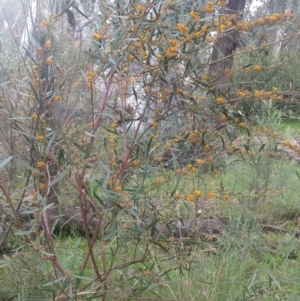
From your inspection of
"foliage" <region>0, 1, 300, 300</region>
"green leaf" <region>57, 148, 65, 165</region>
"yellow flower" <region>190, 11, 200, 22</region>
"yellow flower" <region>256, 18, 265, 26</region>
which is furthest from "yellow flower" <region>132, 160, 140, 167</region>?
"yellow flower" <region>256, 18, 265, 26</region>

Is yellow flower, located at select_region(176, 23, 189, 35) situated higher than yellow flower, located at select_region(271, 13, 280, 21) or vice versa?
yellow flower, located at select_region(271, 13, 280, 21)

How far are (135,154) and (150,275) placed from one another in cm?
49

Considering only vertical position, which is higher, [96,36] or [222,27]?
[222,27]

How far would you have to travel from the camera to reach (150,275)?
6.64 ft

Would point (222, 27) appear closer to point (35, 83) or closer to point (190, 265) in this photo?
point (35, 83)

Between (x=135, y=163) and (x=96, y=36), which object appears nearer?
(x=96, y=36)

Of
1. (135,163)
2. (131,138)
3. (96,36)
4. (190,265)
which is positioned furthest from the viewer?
(190,265)

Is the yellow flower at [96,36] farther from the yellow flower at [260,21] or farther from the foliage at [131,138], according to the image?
the yellow flower at [260,21]

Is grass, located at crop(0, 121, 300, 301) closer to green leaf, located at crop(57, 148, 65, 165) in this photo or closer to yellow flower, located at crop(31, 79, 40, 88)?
green leaf, located at crop(57, 148, 65, 165)

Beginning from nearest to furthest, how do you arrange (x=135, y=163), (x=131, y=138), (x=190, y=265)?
(x=135, y=163) < (x=131, y=138) < (x=190, y=265)

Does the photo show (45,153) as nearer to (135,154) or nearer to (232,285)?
(135,154)

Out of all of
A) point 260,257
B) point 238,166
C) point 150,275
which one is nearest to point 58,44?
point 150,275

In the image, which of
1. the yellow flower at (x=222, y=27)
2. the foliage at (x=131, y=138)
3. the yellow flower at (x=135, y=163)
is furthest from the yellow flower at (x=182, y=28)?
the yellow flower at (x=135, y=163)

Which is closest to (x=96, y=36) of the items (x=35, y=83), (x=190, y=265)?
(x=35, y=83)
